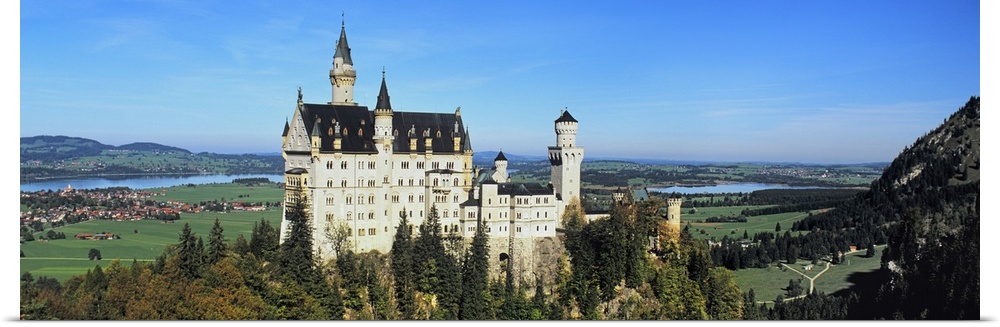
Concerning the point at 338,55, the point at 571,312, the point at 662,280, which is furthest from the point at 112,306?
the point at 662,280

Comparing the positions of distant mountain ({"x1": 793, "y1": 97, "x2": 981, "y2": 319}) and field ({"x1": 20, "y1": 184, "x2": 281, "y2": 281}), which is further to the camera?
field ({"x1": 20, "y1": 184, "x2": 281, "y2": 281})

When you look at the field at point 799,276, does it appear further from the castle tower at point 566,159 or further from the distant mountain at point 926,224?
the castle tower at point 566,159

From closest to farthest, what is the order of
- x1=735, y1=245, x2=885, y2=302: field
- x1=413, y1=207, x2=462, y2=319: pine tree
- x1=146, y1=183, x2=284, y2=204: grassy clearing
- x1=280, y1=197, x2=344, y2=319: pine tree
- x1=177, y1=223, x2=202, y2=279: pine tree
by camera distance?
x1=177, y1=223, x2=202, y2=279: pine tree → x1=280, y1=197, x2=344, y2=319: pine tree → x1=413, y1=207, x2=462, y2=319: pine tree → x1=735, y1=245, x2=885, y2=302: field → x1=146, y1=183, x2=284, y2=204: grassy clearing

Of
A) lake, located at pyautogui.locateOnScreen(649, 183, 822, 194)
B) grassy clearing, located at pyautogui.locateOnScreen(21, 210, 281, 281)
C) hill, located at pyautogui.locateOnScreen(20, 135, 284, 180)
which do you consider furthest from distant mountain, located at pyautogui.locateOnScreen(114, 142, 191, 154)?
lake, located at pyautogui.locateOnScreen(649, 183, 822, 194)

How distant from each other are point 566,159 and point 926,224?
25.6m

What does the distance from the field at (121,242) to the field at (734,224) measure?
125 feet

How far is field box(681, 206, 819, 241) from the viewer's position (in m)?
81.6

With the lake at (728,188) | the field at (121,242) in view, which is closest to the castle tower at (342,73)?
the field at (121,242)

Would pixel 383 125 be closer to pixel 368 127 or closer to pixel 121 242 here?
pixel 368 127

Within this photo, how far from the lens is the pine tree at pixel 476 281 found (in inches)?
1521

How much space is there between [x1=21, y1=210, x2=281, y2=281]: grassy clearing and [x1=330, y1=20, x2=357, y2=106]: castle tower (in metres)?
16.1

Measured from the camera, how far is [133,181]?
104812 millimetres

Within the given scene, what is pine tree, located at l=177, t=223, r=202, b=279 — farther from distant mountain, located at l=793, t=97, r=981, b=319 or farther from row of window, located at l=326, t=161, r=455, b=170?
distant mountain, located at l=793, t=97, r=981, b=319

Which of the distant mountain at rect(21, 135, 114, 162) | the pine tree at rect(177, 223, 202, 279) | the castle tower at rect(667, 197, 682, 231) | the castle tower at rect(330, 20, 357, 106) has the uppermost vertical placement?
the castle tower at rect(330, 20, 357, 106)
